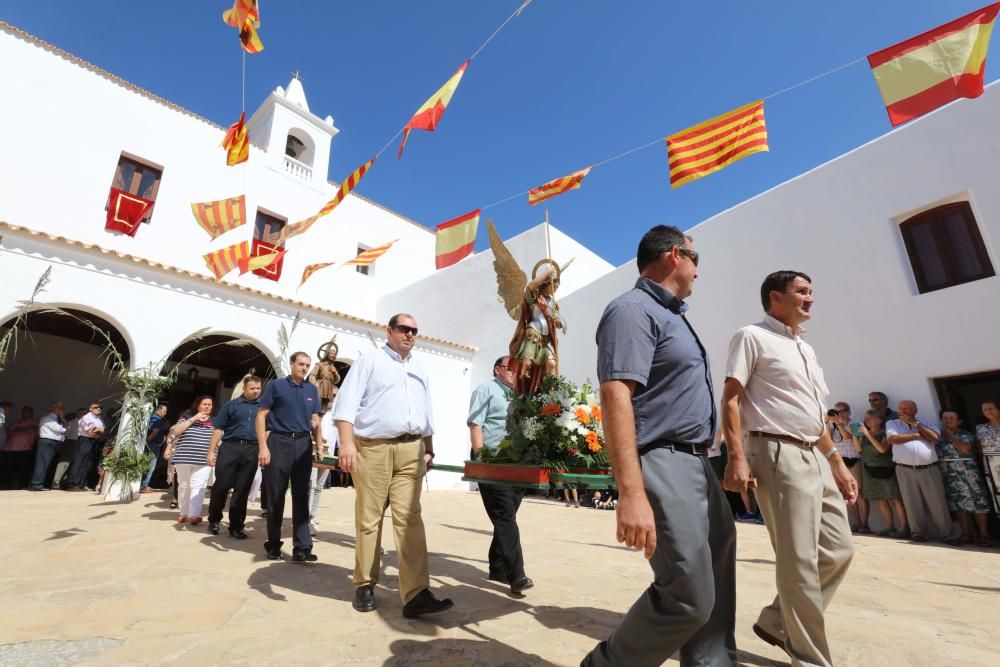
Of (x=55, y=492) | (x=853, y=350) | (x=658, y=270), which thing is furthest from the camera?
(x=55, y=492)

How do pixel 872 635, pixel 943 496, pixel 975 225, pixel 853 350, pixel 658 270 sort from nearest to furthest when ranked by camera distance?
pixel 658 270, pixel 872 635, pixel 943 496, pixel 975 225, pixel 853 350

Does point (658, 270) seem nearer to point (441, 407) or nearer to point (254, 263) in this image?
point (254, 263)

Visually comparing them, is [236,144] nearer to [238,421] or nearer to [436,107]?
[436,107]

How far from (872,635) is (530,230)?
38.2 ft

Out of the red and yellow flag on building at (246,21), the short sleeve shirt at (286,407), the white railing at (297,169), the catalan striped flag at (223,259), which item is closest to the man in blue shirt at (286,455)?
the short sleeve shirt at (286,407)

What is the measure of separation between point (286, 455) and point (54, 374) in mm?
12182

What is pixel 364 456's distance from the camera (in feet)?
10.3

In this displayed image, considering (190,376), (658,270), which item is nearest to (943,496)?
(658,270)

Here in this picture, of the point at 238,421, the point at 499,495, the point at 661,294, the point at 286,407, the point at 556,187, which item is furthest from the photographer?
the point at 556,187

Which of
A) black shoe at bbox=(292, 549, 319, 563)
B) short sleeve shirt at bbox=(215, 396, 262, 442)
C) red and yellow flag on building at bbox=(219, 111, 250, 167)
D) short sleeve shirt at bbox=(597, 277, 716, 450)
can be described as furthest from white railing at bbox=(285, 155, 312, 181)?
short sleeve shirt at bbox=(597, 277, 716, 450)

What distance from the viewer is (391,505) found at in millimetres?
3113

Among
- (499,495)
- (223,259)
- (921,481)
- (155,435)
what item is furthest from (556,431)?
(223,259)

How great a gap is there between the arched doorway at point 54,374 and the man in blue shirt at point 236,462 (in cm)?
699

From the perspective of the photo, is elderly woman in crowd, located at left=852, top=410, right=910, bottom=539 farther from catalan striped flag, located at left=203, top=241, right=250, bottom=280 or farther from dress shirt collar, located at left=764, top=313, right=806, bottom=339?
catalan striped flag, located at left=203, top=241, right=250, bottom=280
